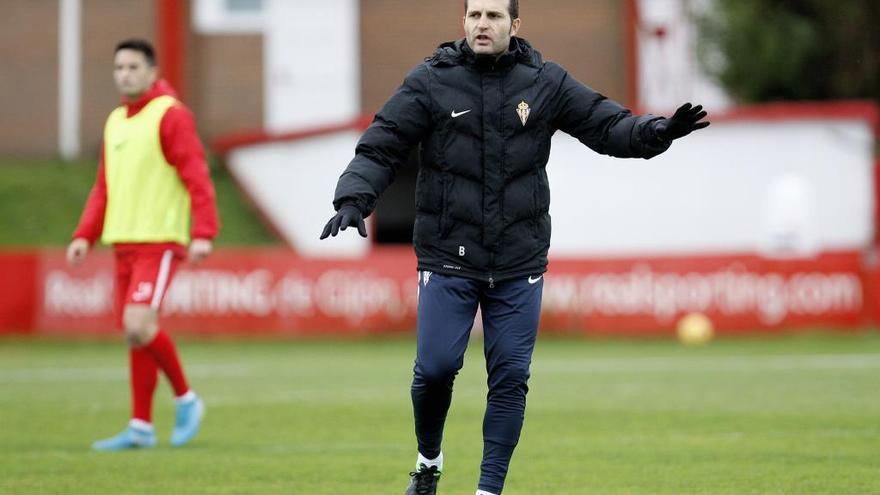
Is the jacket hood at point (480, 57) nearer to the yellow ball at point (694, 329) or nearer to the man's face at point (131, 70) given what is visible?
the man's face at point (131, 70)

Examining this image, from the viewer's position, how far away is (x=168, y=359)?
34.9 ft

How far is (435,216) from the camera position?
757 cm

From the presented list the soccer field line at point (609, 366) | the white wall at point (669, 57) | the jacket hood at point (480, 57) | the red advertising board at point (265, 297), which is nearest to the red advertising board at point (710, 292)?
the red advertising board at point (265, 297)

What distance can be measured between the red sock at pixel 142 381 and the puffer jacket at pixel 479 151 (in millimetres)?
3568

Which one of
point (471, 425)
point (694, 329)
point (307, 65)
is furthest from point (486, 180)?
point (307, 65)

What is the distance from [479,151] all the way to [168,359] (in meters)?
3.83

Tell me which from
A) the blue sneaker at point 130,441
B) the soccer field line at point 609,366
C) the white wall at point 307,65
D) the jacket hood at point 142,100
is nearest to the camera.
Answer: the blue sneaker at point 130,441

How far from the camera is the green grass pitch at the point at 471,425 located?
8953 millimetres

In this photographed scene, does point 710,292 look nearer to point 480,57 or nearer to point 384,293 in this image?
point 384,293

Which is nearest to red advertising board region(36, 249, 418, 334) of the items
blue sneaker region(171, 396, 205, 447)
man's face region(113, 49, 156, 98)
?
blue sneaker region(171, 396, 205, 447)

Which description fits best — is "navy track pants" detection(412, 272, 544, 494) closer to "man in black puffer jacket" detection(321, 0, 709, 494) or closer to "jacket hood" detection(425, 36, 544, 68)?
"man in black puffer jacket" detection(321, 0, 709, 494)

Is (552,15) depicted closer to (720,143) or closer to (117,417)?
(720,143)

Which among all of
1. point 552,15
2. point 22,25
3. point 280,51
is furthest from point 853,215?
point 22,25

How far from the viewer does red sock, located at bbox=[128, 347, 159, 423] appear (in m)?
10.6
